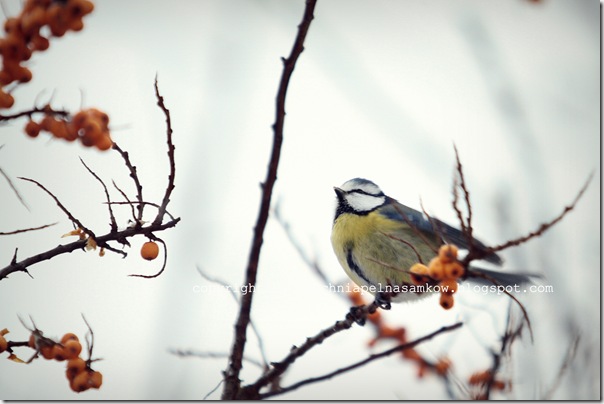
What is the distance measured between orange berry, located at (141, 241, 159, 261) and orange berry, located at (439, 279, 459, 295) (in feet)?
1.44

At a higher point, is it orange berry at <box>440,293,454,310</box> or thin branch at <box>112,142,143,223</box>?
thin branch at <box>112,142,143,223</box>

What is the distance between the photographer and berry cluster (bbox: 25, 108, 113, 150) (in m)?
0.75

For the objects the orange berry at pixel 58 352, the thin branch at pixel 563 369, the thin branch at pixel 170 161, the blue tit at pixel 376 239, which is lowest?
the thin branch at pixel 563 369

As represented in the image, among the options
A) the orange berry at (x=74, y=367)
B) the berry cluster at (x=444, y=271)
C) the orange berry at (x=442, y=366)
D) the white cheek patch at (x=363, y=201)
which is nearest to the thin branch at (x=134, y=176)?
the orange berry at (x=74, y=367)

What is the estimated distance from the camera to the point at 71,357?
84cm

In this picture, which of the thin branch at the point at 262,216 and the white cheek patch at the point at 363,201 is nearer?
the thin branch at the point at 262,216

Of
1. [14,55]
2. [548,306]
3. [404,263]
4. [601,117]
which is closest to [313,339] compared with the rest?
[14,55]

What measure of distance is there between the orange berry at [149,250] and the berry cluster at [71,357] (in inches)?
6.4

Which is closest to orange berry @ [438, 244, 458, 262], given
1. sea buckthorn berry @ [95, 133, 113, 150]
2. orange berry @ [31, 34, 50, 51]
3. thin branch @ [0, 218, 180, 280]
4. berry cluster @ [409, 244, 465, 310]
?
berry cluster @ [409, 244, 465, 310]

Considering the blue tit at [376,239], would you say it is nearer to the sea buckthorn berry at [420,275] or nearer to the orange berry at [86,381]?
the sea buckthorn berry at [420,275]

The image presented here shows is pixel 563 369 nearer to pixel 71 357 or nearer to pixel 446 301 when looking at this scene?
pixel 446 301

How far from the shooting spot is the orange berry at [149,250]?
0.87m

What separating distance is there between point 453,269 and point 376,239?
1.02 metres

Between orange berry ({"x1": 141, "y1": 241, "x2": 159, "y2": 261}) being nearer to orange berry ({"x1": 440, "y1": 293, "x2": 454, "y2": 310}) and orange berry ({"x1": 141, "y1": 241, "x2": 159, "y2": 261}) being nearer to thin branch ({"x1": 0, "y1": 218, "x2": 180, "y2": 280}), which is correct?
thin branch ({"x1": 0, "y1": 218, "x2": 180, "y2": 280})
